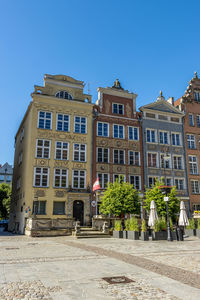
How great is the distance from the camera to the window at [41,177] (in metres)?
30.1

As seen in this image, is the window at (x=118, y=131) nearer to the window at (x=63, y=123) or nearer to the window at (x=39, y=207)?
the window at (x=63, y=123)

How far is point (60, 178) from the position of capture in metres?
31.1

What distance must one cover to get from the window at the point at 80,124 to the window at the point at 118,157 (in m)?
4.92

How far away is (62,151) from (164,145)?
1455cm

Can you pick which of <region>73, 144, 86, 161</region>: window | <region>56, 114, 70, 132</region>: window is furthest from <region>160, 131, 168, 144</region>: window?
<region>56, 114, 70, 132</region>: window

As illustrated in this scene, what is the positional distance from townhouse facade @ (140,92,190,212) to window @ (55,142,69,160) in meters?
10.7

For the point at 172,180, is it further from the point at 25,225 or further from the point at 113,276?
the point at 113,276

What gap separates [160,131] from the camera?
1496 inches

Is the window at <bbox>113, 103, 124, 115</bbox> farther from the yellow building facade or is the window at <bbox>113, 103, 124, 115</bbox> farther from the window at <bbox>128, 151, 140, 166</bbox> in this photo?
the window at <bbox>128, 151, 140, 166</bbox>

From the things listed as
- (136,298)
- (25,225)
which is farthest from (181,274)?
(25,225)

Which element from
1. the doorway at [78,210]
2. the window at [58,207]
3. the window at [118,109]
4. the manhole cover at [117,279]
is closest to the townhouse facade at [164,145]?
the window at [118,109]

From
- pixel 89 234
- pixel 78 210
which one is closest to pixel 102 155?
pixel 78 210

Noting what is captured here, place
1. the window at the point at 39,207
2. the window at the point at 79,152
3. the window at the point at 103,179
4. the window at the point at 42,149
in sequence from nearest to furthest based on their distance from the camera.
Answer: the window at the point at 39,207 → the window at the point at 42,149 → the window at the point at 79,152 → the window at the point at 103,179

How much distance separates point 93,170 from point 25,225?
32.8 ft
